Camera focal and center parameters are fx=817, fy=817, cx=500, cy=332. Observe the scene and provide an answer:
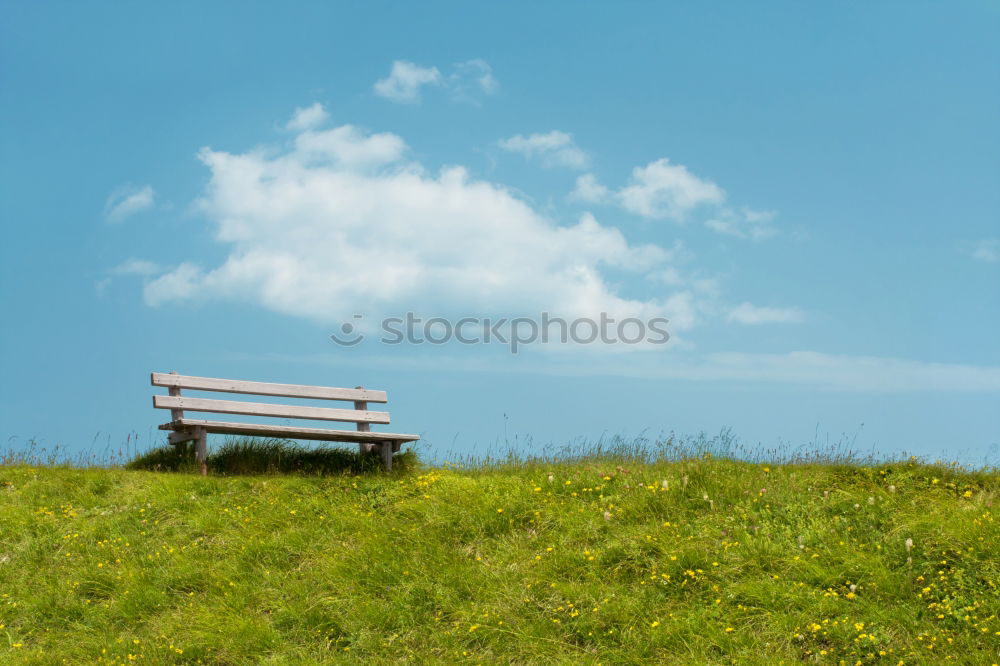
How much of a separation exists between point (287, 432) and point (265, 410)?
0.65 meters

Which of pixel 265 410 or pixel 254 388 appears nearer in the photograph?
pixel 265 410

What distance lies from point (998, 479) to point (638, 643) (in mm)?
5432

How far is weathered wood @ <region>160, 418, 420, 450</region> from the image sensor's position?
1172 cm

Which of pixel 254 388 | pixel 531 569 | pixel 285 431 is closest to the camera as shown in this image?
pixel 531 569

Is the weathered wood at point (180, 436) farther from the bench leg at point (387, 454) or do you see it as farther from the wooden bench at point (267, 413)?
the bench leg at point (387, 454)

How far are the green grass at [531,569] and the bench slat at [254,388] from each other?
5.95ft

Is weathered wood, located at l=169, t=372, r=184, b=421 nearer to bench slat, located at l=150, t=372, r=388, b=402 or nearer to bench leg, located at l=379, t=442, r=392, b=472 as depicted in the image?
bench slat, located at l=150, t=372, r=388, b=402

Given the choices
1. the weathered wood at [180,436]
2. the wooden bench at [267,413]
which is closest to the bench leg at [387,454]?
the wooden bench at [267,413]

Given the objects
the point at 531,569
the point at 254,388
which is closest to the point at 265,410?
the point at 254,388

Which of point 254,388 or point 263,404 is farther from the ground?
point 254,388

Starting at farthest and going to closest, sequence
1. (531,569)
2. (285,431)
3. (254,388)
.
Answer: (254,388)
(285,431)
(531,569)

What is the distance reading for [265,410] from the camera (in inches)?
477

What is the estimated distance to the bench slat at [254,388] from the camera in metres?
12.2

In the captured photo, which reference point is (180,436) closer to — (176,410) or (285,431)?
(176,410)
